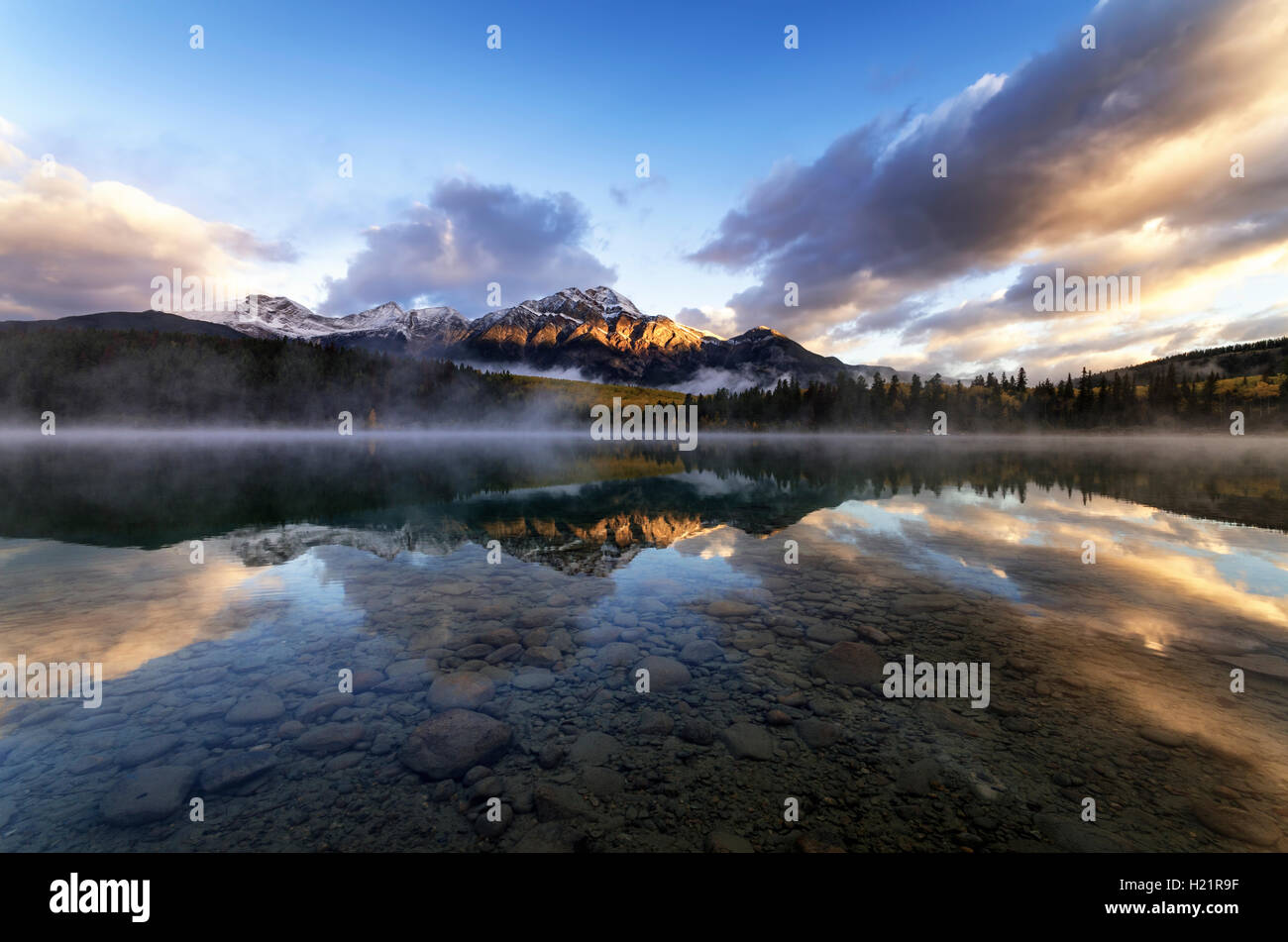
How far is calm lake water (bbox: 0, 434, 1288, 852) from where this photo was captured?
6.34 meters

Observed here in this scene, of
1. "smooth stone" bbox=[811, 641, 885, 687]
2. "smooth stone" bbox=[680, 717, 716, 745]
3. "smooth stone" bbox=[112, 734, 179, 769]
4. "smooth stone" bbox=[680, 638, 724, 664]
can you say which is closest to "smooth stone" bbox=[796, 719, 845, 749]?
"smooth stone" bbox=[680, 717, 716, 745]

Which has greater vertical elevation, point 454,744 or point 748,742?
point 454,744

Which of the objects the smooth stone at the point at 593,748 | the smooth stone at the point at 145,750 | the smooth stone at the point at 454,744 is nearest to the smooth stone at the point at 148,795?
the smooth stone at the point at 145,750

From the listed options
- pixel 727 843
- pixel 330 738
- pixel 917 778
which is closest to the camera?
pixel 727 843

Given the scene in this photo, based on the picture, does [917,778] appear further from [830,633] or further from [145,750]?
[145,750]

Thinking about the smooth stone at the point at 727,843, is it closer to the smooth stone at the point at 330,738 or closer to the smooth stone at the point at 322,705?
the smooth stone at the point at 330,738

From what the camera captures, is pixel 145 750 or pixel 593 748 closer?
pixel 145 750

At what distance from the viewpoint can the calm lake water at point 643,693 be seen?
20.8ft

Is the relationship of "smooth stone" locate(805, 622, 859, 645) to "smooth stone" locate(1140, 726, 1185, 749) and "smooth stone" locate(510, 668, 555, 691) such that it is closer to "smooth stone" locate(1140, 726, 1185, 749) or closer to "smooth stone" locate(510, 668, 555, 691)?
"smooth stone" locate(1140, 726, 1185, 749)

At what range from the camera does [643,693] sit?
9.92 metres

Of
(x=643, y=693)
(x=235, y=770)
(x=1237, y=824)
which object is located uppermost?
(x=235, y=770)

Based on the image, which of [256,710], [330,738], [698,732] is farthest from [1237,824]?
[256,710]

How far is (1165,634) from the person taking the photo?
12141 millimetres
